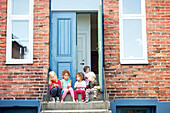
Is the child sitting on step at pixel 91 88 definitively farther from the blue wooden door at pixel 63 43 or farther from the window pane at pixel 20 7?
the window pane at pixel 20 7

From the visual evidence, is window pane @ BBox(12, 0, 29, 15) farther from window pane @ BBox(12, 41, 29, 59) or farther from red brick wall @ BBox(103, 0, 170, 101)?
red brick wall @ BBox(103, 0, 170, 101)

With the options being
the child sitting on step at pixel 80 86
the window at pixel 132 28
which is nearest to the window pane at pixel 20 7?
the child sitting on step at pixel 80 86

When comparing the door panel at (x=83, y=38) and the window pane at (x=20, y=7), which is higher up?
the window pane at (x=20, y=7)

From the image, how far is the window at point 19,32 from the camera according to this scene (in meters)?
8.01

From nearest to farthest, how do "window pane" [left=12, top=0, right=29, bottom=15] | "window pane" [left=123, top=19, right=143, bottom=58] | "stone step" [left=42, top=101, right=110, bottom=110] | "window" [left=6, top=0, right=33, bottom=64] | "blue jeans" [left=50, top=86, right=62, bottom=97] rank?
"stone step" [left=42, top=101, right=110, bottom=110] < "blue jeans" [left=50, top=86, right=62, bottom=97] < "window" [left=6, top=0, right=33, bottom=64] < "window pane" [left=123, top=19, right=143, bottom=58] < "window pane" [left=12, top=0, right=29, bottom=15]

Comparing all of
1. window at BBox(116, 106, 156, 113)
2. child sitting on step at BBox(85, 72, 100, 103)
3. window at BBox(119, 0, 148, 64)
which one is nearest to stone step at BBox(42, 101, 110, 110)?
child sitting on step at BBox(85, 72, 100, 103)

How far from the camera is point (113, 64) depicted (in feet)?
25.8

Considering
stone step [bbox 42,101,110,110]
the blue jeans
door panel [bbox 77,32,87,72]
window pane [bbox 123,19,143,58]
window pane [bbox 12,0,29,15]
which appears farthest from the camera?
door panel [bbox 77,32,87,72]

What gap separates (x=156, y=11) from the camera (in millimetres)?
8023

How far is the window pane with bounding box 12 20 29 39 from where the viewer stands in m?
8.19

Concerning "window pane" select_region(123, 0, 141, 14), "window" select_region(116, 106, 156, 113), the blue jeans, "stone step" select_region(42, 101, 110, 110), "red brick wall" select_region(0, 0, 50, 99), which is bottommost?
"window" select_region(116, 106, 156, 113)

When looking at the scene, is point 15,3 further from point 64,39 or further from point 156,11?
point 156,11

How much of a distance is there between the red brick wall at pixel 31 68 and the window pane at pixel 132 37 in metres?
2.25

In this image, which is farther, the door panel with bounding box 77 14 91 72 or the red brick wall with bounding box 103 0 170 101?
the door panel with bounding box 77 14 91 72
